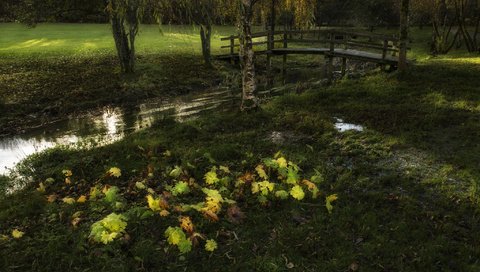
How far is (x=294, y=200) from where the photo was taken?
7500mm

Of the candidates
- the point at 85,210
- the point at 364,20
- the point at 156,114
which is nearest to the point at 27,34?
the point at 156,114

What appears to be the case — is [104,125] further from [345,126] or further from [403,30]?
[403,30]

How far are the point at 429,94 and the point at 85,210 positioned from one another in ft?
37.9

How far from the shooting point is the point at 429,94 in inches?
528

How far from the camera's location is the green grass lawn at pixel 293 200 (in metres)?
6.04

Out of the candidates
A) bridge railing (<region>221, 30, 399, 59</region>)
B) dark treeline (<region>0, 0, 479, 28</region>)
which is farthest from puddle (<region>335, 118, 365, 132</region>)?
dark treeline (<region>0, 0, 479, 28</region>)

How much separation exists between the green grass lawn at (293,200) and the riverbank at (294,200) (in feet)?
0.09

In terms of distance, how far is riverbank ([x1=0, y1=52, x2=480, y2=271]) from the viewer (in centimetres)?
605

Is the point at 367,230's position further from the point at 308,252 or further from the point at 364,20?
the point at 364,20

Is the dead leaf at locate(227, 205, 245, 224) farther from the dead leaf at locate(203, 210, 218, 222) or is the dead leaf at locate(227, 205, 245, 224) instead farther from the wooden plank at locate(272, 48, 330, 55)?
the wooden plank at locate(272, 48, 330, 55)

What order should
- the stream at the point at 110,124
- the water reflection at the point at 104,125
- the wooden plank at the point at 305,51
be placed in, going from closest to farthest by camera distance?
the stream at the point at 110,124
the water reflection at the point at 104,125
the wooden plank at the point at 305,51

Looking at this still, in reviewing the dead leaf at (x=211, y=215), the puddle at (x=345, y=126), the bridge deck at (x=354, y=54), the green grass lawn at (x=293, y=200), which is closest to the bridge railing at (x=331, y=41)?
the bridge deck at (x=354, y=54)

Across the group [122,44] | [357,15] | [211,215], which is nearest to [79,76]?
[122,44]

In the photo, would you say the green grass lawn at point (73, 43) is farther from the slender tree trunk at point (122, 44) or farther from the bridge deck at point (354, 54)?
the bridge deck at point (354, 54)
